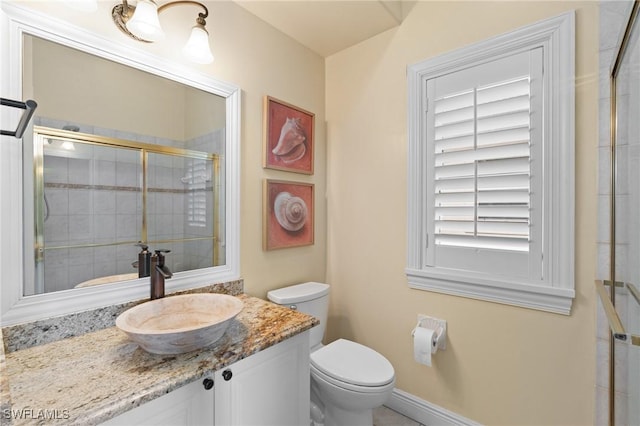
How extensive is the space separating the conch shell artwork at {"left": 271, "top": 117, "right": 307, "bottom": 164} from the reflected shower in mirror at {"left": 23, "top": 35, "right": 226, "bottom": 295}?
0.41 meters

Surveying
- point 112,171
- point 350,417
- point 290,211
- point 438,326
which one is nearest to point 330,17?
point 290,211

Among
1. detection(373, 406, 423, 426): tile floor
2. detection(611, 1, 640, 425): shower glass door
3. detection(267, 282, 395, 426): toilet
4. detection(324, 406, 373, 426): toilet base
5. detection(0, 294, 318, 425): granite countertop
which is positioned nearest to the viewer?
detection(0, 294, 318, 425): granite countertop

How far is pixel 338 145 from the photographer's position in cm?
221

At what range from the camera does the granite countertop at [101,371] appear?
724 millimetres

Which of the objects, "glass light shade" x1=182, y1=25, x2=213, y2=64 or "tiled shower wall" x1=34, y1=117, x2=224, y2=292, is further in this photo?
"glass light shade" x1=182, y1=25, x2=213, y2=64

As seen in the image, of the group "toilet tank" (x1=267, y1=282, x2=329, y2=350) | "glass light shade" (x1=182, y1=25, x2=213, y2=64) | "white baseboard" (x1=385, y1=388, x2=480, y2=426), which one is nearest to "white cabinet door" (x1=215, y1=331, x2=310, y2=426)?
"toilet tank" (x1=267, y1=282, x2=329, y2=350)

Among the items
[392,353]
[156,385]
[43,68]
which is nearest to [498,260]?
[392,353]

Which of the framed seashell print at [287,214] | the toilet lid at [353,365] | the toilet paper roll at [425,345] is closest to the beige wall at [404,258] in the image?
the toilet paper roll at [425,345]

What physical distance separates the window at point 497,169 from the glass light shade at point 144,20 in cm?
136

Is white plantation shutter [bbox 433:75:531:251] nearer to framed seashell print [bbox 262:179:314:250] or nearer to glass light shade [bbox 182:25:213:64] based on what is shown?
framed seashell print [bbox 262:179:314:250]

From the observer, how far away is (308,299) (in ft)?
5.87

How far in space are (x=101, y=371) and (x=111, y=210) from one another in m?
0.63

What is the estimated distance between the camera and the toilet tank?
173 centimetres

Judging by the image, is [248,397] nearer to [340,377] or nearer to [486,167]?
[340,377]
